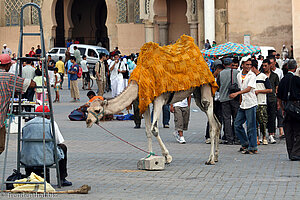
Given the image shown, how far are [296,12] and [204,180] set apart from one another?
2129cm

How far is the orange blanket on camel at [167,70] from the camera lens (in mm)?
11039

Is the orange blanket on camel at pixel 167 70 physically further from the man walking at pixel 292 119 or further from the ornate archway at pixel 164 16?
the ornate archway at pixel 164 16

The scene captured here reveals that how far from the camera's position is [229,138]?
14.1 meters

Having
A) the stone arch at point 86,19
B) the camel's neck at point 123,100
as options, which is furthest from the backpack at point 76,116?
the stone arch at point 86,19

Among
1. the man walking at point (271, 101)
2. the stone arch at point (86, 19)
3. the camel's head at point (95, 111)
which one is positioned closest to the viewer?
the camel's head at point (95, 111)

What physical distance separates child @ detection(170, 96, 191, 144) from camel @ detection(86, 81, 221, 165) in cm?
223

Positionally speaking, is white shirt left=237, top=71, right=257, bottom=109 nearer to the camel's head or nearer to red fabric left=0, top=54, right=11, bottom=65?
the camel's head

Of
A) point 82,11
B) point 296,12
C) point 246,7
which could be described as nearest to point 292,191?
point 296,12

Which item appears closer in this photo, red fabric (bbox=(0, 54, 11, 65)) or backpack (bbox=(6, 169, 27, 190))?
backpack (bbox=(6, 169, 27, 190))

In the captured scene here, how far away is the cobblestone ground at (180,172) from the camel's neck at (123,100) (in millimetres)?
1022

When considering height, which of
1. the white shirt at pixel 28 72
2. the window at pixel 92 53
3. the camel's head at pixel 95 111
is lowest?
the camel's head at pixel 95 111

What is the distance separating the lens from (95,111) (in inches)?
408

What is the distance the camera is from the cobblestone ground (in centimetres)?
890

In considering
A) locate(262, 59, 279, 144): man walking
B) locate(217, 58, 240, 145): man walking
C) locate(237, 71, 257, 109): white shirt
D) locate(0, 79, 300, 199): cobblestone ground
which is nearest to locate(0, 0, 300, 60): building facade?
locate(262, 59, 279, 144): man walking
